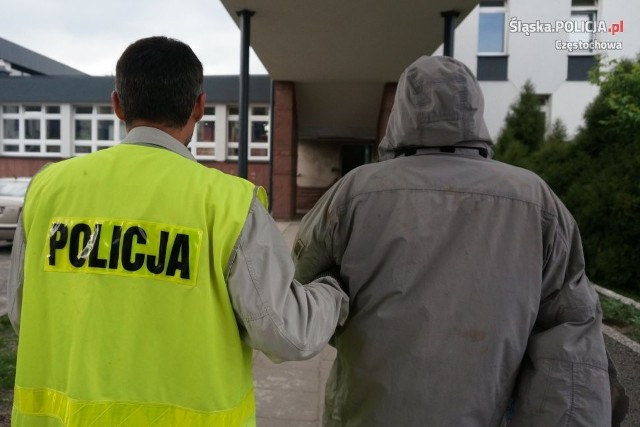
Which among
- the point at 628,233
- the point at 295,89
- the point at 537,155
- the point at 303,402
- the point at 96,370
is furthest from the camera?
the point at 295,89

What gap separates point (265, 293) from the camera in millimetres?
1208

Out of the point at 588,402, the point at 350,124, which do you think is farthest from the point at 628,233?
the point at 350,124

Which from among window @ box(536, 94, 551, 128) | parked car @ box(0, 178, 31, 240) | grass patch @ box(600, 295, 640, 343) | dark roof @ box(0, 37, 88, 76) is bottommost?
grass patch @ box(600, 295, 640, 343)

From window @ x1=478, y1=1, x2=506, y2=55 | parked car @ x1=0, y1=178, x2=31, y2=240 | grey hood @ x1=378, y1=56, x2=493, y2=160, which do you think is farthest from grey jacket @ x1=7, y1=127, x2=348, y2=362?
window @ x1=478, y1=1, x2=506, y2=55

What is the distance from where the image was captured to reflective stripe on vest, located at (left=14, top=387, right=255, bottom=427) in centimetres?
117

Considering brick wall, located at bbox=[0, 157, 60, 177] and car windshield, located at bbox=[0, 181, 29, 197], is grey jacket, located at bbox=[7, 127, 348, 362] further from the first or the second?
brick wall, located at bbox=[0, 157, 60, 177]

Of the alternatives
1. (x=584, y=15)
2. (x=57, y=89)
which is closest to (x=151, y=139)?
(x=584, y=15)

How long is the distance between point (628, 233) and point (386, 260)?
5984 mm

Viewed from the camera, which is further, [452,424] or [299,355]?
[452,424]

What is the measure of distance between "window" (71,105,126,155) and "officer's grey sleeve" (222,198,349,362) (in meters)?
19.9

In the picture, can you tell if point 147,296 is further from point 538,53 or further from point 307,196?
point 307,196

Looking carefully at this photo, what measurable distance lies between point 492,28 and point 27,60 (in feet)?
99.8

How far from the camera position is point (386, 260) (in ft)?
4.86

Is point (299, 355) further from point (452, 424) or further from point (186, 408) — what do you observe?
point (452, 424)
